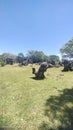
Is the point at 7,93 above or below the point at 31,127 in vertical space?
above

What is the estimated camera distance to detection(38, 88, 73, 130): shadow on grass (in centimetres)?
1245

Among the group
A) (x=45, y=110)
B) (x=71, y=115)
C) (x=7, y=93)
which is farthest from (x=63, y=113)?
(x=7, y=93)

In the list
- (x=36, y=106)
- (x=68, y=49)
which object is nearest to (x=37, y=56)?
(x=68, y=49)

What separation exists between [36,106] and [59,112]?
2.20 meters

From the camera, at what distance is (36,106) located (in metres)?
15.2

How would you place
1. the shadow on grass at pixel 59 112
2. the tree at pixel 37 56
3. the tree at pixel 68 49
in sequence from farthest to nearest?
the tree at pixel 37 56 → the tree at pixel 68 49 → the shadow on grass at pixel 59 112

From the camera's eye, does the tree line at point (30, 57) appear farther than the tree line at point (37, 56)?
Yes

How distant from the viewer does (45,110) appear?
14.5 metres

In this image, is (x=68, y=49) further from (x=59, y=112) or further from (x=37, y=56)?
(x=59, y=112)

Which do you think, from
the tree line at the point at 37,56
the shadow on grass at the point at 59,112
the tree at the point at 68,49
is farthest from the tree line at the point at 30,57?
the shadow on grass at the point at 59,112

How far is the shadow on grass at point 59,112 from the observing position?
12.5 metres

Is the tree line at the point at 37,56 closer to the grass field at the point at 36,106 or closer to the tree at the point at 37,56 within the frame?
the tree at the point at 37,56

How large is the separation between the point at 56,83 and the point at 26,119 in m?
10.1

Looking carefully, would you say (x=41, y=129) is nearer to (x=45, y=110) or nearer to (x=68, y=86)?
(x=45, y=110)
